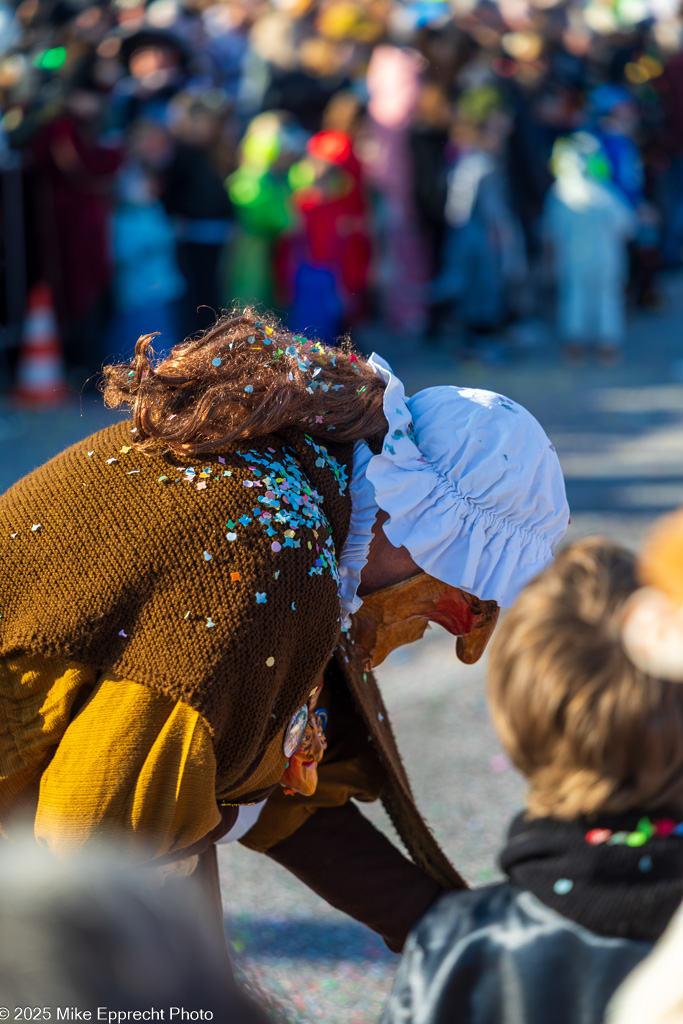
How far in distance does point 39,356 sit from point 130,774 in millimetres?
5514

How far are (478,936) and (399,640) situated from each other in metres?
0.75

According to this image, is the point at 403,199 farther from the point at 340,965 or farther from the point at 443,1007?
the point at 443,1007

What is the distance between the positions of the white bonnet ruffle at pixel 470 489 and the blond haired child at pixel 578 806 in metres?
0.51

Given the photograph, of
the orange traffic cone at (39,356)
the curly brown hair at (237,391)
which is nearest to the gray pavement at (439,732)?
the orange traffic cone at (39,356)

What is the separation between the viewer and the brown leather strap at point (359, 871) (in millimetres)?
2014

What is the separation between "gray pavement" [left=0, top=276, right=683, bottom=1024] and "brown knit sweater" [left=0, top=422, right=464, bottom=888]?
54 centimetres

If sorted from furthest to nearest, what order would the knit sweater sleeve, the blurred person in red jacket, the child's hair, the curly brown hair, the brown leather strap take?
the blurred person in red jacket → the brown leather strap → the curly brown hair → the knit sweater sleeve → the child's hair

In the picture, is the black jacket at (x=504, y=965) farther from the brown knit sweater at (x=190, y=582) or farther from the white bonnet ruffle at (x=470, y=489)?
the white bonnet ruffle at (x=470, y=489)

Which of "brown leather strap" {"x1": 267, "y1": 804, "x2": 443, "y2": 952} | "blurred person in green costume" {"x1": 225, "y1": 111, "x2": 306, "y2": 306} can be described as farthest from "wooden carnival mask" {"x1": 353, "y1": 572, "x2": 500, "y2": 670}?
"blurred person in green costume" {"x1": 225, "y1": 111, "x2": 306, "y2": 306}

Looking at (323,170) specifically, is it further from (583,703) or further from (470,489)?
(583,703)

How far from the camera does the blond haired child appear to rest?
3.61 feet

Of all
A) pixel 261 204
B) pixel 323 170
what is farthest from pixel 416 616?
pixel 323 170

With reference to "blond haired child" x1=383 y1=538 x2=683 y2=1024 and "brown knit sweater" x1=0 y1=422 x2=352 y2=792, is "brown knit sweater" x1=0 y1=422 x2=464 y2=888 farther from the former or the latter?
"blond haired child" x1=383 y1=538 x2=683 y2=1024

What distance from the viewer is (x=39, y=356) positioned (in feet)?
21.7
